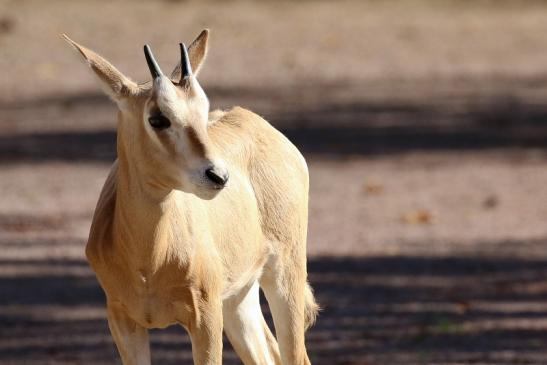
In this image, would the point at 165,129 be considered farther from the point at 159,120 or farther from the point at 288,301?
the point at 288,301

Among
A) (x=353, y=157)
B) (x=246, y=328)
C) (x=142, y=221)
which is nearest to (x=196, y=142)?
(x=142, y=221)

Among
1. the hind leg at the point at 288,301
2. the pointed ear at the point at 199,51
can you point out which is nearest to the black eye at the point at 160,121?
the pointed ear at the point at 199,51

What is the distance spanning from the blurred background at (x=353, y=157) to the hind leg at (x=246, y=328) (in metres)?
1.61

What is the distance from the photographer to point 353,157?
43.5 ft

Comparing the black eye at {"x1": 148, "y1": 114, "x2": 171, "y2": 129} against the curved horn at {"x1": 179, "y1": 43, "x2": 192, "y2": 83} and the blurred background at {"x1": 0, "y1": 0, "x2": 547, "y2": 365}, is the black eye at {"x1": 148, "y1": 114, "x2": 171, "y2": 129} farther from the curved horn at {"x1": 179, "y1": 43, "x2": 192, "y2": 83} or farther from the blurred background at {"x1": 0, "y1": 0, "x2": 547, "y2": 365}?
the blurred background at {"x1": 0, "y1": 0, "x2": 547, "y2": 365}

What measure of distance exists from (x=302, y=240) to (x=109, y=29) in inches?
493

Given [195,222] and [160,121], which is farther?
[195,222]

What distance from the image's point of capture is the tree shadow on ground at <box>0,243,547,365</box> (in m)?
7.86

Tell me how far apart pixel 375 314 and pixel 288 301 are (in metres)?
2.82

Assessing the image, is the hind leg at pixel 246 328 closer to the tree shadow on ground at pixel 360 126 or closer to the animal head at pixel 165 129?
the animal head at pixel 165 129

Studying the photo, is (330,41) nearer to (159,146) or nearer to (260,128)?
(260,128)

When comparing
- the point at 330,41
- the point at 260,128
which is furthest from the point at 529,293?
the point at 330,41

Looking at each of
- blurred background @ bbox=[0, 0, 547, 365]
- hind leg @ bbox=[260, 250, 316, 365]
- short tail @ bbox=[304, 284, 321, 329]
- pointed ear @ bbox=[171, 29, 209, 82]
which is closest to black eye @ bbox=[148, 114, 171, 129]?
pointed ear @ bbox=[171, 29, 209, 82]

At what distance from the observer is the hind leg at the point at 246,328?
612 centimetres
